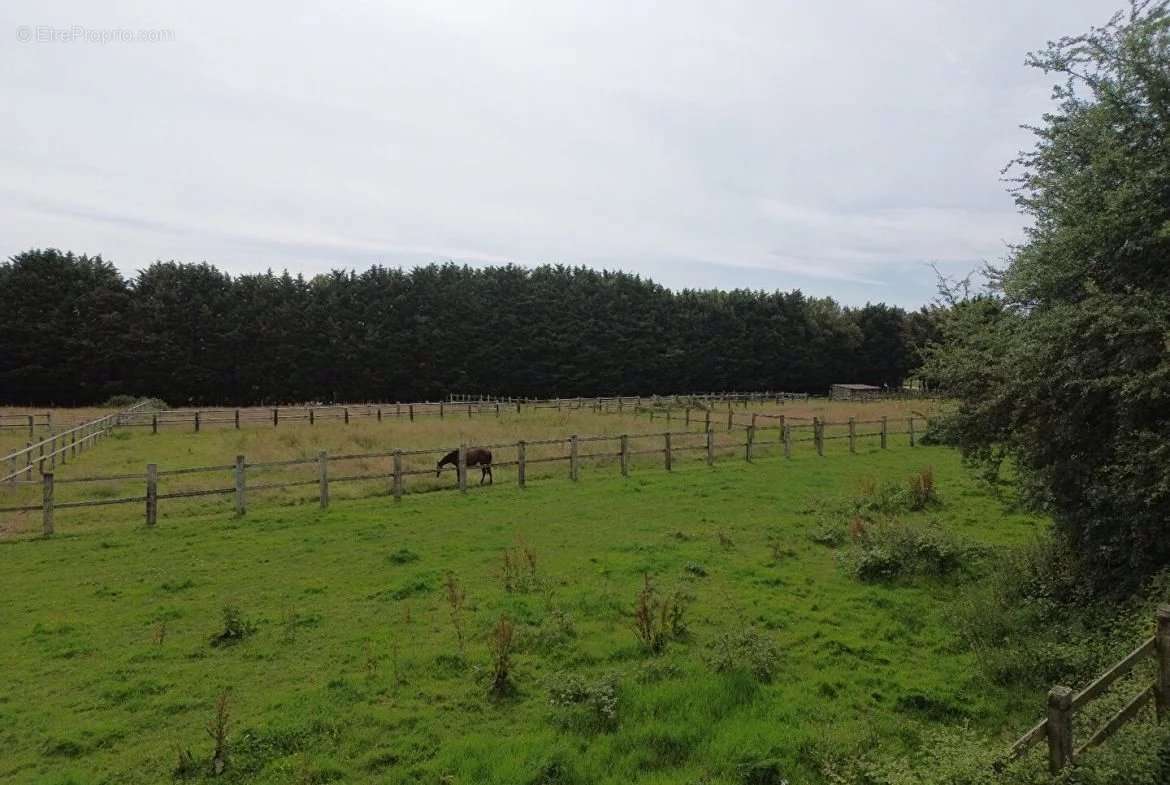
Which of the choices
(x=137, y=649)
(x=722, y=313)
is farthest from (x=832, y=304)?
(x=137, y=649)

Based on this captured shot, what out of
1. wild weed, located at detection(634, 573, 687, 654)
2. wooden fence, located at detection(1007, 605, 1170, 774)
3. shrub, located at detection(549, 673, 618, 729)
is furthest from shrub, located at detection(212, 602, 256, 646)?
wooden fence, located at detection(1007, 605, 1170, 774)

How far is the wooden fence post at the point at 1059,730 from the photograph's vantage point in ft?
13.6

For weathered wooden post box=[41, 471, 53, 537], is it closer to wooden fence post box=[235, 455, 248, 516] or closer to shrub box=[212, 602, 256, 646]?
wooden fence post box=[235, 455, 248, 516]

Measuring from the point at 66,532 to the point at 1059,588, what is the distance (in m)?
15.9

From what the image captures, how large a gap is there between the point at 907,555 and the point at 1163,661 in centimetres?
537

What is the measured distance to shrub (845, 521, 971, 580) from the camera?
32.1ft

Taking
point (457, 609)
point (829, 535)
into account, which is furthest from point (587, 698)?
point (829, 535)

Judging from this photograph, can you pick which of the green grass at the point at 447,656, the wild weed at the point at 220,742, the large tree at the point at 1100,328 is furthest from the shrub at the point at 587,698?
the large tree at the point at 1100,328

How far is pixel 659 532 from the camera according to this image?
1241 cm

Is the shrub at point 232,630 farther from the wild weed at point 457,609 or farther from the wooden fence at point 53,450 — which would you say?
the wooden fence at point 53,450

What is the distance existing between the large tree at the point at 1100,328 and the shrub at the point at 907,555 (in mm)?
1644

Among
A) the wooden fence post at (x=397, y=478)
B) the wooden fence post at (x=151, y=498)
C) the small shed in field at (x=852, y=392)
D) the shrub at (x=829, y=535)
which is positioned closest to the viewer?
the shrub at (x=829, y=535)

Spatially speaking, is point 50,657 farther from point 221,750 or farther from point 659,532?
point 659,532

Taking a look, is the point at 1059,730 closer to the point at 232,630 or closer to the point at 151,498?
the point at 232,630
